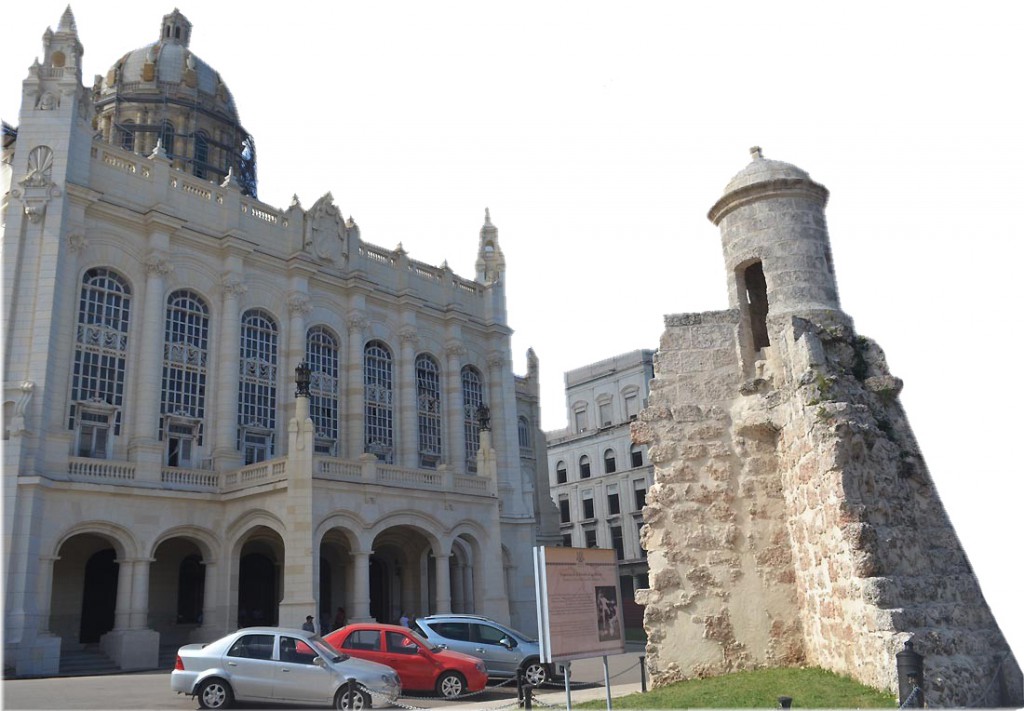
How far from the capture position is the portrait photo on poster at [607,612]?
34.3ft

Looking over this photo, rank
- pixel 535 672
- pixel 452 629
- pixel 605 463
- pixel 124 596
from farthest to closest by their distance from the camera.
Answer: pixel 605 463 < pixel 124 596 < pixel 452 629 < pixel 535 672

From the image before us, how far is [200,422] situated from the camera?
29.8 metres

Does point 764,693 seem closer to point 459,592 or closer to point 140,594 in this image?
point 140,594

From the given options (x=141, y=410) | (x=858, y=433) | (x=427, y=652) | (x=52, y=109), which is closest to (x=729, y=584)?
(x=858, y=433)

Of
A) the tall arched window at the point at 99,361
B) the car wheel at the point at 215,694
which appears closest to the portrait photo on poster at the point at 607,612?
the car wheel at the point at 215,694

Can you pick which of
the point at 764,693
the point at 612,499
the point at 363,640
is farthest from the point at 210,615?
the point at 612,499

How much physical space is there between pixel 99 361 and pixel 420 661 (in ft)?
59.2

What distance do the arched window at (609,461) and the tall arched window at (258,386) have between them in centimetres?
2946

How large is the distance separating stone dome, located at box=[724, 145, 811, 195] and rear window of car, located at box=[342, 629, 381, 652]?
1100cm

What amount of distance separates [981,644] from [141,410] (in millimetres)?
26071

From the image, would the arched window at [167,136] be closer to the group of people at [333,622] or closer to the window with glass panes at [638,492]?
the group of people at [333,622]

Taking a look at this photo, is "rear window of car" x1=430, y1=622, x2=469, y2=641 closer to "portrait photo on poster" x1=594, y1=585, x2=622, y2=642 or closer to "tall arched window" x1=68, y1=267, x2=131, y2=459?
"portrait photo on poster" x1=594, y1=585, x2=622, y2=642

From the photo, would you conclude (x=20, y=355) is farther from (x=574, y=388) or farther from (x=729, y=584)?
(x=574, y=388)

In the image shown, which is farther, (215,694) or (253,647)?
(253,647)
